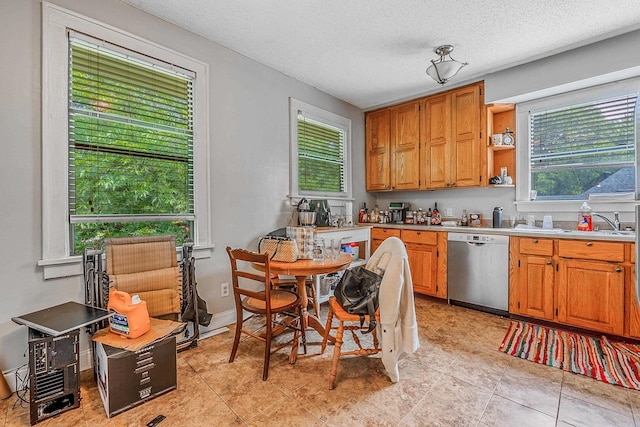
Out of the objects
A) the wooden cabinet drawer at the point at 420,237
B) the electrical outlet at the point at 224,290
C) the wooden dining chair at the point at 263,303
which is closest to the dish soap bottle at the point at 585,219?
the wooden cabinet drawer at the point at 420,237

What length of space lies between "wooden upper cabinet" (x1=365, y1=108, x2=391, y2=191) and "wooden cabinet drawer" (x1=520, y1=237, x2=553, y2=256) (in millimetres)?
1921

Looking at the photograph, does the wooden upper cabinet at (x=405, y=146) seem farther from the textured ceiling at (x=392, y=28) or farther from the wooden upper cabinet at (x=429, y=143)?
the textured ceiling at (x=392, y=28)

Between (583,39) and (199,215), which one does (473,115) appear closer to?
(583,39)

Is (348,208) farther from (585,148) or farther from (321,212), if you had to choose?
(585,148)

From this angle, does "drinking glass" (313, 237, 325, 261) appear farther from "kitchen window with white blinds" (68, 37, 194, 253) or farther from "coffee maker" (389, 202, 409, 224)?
"coffee maker" (389, 202, 409, 224)

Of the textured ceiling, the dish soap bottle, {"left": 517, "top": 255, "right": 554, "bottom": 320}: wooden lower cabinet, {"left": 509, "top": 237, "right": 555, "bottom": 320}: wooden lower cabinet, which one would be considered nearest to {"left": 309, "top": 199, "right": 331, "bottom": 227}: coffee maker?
the textured ceiling

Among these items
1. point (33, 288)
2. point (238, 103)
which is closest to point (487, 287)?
point (238, 103)

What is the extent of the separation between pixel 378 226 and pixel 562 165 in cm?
221

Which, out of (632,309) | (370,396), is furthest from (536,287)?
(370,396)

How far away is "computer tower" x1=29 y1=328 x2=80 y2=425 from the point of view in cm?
157

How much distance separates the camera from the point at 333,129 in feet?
13.8

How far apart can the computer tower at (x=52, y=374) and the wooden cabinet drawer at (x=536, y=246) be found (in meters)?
3.73

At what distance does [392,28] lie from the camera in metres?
2.54

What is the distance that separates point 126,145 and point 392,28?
2409 mm
